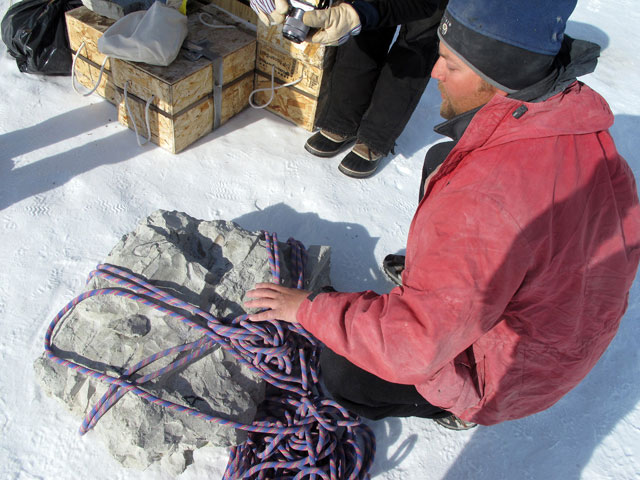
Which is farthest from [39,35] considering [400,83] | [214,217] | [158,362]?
[158,362]

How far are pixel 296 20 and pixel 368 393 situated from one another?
180cm

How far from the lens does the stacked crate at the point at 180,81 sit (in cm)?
275

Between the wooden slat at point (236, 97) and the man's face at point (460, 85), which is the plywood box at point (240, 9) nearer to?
the wooden slat at point (236, 97)

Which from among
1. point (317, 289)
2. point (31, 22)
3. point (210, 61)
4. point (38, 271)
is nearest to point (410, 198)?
point (317, 289)

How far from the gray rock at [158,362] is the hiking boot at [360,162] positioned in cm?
118

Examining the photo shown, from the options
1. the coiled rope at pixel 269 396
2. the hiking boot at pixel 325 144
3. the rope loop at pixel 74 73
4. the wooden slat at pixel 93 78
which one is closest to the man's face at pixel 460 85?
the coiled rope at pixel 269 396

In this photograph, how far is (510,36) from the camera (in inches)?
52.9

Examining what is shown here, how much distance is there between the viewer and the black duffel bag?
311 centimetres

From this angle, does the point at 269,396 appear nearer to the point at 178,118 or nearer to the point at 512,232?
the point at 512,232

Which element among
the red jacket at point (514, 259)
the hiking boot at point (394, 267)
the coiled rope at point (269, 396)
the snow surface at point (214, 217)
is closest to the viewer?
the red jacket at point (514, 259)

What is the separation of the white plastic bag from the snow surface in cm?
55

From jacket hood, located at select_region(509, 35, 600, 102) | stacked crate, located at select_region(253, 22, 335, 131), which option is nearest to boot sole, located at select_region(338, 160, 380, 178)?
stacked crate, located at select_region(253, 22, 335, 131)

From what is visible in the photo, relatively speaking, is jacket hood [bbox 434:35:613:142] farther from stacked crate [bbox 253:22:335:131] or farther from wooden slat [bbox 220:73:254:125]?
wooden slat [bbox 220:73:254:125]

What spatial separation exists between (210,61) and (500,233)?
219 centimetres
